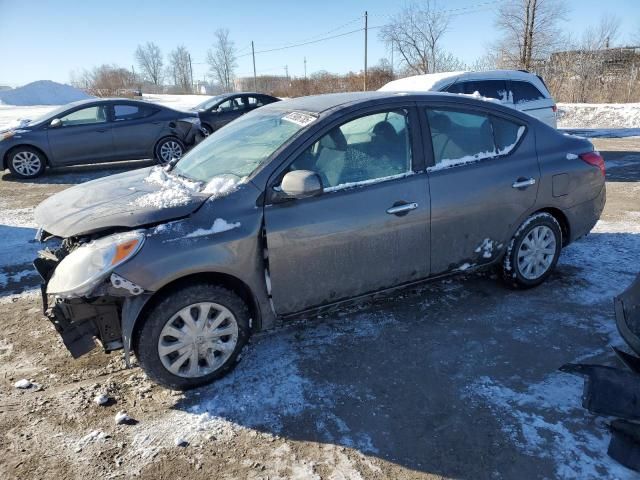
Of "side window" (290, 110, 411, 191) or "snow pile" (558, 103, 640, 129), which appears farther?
"snow pile" (558, 103, 640, 129)

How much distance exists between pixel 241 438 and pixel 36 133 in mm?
9039

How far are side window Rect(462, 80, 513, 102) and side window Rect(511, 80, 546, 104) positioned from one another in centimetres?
23

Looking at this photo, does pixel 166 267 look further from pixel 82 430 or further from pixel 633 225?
pixel 633 225

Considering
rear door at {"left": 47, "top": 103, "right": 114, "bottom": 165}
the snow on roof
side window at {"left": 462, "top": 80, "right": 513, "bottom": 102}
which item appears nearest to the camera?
the snow on roof

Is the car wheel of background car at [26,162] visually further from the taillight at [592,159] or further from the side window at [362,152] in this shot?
the taillight at [592,159]

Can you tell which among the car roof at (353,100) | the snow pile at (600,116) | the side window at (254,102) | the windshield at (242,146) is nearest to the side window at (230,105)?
the side window at (254,102)

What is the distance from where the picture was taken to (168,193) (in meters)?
3.09

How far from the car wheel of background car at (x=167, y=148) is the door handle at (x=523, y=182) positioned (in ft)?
27.3

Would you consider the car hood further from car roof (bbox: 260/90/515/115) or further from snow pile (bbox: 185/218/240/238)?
car roof (bbox: 260/90/515/115)

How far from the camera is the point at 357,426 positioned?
2.67 m

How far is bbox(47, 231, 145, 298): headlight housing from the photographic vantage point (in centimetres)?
261

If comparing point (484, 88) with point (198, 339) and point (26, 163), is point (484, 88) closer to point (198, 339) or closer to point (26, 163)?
point (198, 339)

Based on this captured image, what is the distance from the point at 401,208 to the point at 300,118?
3.09ft

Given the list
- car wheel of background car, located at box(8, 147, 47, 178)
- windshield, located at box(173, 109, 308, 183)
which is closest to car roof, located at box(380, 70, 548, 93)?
windshield, located at box(173, 109, 308, 183)
